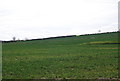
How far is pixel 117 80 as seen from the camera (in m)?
13.0

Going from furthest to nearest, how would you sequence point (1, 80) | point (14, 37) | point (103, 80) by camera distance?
point (14, 37) < point (1, 80) < point (103, 80)

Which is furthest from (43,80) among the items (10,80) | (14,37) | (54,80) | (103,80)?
(14,37)

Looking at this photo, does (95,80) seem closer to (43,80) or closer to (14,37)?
(43,80)

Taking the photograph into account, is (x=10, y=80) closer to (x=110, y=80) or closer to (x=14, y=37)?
(x=110, y=80)

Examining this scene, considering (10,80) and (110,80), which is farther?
(10,80)

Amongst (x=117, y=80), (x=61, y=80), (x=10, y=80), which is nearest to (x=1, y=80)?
(x=10, y=80)

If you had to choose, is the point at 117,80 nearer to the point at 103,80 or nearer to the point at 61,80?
the point at 103,80

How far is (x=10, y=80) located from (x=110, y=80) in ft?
19.3

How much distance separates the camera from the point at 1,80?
14.6 meters

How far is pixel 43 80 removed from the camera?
535 inches

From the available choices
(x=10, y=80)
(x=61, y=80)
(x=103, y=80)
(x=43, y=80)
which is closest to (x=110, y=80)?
(x=103, y=80)

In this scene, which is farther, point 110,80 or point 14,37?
point 14,37

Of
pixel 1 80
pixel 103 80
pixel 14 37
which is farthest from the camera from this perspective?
pixel 14 37

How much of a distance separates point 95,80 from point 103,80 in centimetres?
43
